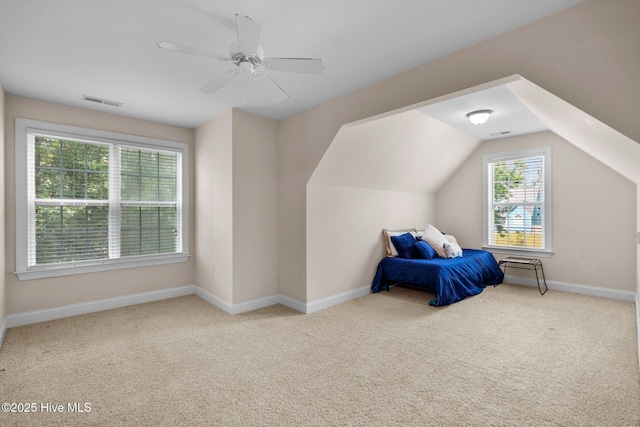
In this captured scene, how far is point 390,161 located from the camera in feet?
14.5

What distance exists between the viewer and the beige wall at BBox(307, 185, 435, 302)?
3.86m

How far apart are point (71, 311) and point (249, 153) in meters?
2.75

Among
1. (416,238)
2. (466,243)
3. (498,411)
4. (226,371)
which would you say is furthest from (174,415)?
(466,243)

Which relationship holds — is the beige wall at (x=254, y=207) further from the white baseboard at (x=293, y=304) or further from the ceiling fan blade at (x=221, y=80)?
the ceiling fan blade at (x=221, y=80)

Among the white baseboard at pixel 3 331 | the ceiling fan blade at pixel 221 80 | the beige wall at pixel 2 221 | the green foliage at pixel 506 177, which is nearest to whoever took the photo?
the ceiling fan blade at pixel 221 80

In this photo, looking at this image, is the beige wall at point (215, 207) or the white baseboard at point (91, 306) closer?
the white baseboard at point (91, 306)

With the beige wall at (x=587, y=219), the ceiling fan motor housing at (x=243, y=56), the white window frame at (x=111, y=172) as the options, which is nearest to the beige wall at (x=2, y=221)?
the white window frame at (x=111, y=172)

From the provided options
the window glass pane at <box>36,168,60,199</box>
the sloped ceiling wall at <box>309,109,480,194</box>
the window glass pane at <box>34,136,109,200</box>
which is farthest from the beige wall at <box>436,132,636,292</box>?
the window glass pane at <box>36,168,60,199</box>

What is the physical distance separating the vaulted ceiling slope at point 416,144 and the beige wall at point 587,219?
58cm

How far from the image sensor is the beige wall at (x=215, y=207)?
3.76 m

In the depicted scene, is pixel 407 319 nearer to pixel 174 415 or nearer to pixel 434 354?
pixel 434 354

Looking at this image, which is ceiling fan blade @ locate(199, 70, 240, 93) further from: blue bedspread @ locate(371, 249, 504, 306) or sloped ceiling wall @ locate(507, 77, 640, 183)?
blue bedspread @ locate(371, 249, 504, 306)

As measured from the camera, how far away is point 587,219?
4480 mm

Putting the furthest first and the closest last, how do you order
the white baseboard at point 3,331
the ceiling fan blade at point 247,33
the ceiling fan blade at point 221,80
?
the white baseboard at point 3,331, the ceiling fan blade at point 221,80, the ceiling fan blade at point 247,33
